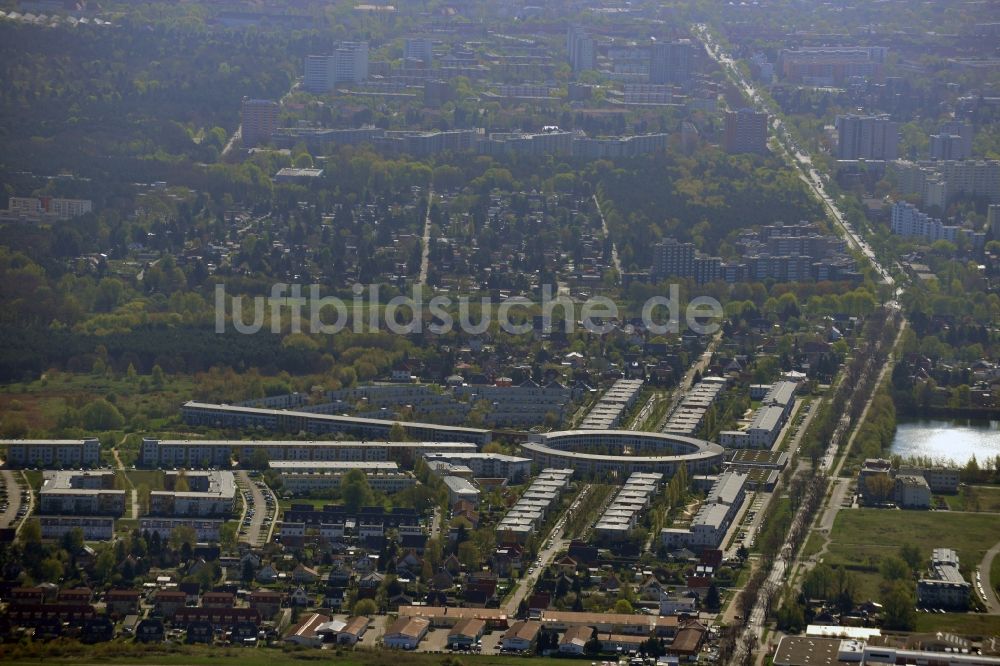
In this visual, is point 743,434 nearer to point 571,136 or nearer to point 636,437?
point 636,437

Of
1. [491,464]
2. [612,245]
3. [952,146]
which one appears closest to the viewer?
[491,464]

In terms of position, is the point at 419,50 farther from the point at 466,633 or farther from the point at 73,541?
the point at 466,633

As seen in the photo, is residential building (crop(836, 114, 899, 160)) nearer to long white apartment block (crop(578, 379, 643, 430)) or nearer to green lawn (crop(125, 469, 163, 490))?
long white apartment block (crop(578, 379, 643, 430))

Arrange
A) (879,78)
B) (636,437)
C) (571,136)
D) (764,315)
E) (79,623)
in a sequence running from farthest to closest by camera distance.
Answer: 1. (879,78)
2. (571,136)
3. (764,315)
4. (636,437)
5. (79,623)

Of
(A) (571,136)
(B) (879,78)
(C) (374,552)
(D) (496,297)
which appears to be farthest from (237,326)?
(B) (879,78)

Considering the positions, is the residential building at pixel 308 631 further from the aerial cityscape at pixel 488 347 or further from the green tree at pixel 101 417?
the green tree at pixel 101 417

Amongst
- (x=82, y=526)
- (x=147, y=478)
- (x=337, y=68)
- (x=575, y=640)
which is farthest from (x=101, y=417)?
(x=337, y=68)
